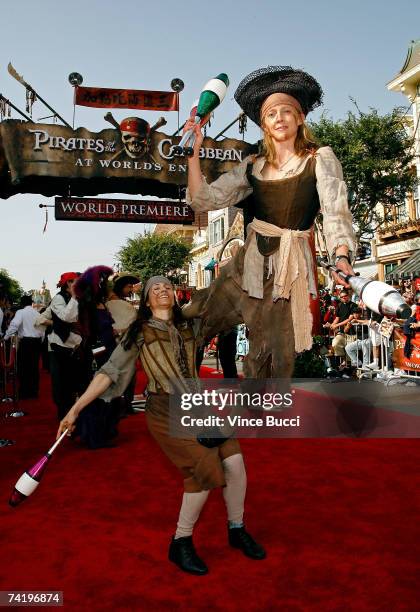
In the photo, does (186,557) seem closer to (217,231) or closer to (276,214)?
(276,214)

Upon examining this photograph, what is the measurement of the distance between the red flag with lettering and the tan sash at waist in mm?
8965

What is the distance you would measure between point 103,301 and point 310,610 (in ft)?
14.1

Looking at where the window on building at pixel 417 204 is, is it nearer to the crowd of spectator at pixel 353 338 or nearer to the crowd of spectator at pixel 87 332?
the crowd of spectator at pixel 353 338

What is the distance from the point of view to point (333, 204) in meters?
2.15

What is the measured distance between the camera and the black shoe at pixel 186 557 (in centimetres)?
263

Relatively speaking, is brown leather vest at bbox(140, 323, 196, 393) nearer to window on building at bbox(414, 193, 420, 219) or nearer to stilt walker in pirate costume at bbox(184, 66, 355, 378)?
stilt walker in pirate costume at bbox(184, 66, 355, 378)

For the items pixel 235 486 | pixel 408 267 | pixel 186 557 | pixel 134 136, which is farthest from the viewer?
pixel 408 267

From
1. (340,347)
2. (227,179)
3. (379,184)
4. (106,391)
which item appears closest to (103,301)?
(106,391)

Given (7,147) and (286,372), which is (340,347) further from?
(286,372)

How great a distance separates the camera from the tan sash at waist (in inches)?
88.4

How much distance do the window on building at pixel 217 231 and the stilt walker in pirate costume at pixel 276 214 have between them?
35172mm

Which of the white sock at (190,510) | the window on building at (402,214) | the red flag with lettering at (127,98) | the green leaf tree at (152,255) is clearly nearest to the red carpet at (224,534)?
the white sock at (190,510)

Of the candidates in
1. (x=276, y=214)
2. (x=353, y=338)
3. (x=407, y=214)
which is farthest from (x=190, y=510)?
(x=407, y=214)

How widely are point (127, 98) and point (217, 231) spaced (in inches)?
1130
